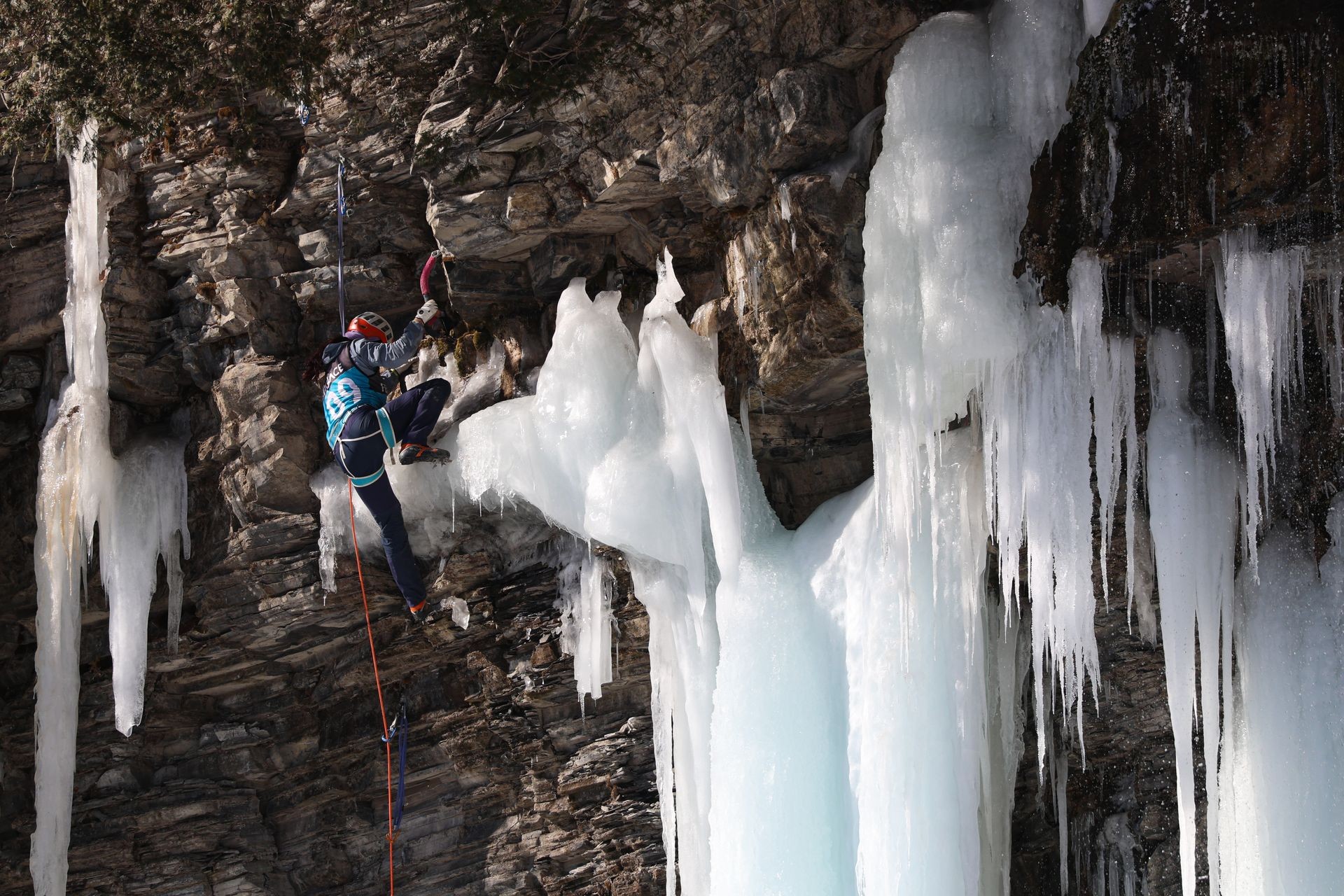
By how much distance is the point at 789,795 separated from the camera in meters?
7.22

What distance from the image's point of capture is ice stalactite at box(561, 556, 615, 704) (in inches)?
342

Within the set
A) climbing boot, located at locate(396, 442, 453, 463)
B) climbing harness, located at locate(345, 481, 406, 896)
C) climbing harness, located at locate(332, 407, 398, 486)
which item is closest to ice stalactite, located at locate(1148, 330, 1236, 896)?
climbing boot, located at locate(396, 442, 453, 463)

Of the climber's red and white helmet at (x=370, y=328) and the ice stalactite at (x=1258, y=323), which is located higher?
the climber's red and white helmet at (x=370, y=328)

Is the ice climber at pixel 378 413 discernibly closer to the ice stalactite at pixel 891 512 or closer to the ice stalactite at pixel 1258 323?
the ice stalactite at pixel 891 512

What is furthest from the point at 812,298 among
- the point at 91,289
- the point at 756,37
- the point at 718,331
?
the point at 91,289

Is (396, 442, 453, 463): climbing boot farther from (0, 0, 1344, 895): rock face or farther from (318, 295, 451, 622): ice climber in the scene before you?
(0, 0, 1344, 895): rock face

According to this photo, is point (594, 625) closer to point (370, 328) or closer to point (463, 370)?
point (463, 370)

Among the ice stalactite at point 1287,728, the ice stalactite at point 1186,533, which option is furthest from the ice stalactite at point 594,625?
the ice stalactite at point 1287,728

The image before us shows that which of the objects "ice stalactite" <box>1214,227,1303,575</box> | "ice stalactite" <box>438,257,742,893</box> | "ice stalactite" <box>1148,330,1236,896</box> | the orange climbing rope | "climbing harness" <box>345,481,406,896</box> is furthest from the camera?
"climbing harness" <box>345,481,406,896</box>

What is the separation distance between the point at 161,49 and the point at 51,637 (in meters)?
4.10

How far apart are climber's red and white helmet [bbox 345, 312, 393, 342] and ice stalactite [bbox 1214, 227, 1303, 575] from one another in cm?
494

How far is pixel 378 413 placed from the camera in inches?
323

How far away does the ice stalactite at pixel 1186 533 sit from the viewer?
644cm

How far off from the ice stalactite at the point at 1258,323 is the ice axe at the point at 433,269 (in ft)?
14.7
